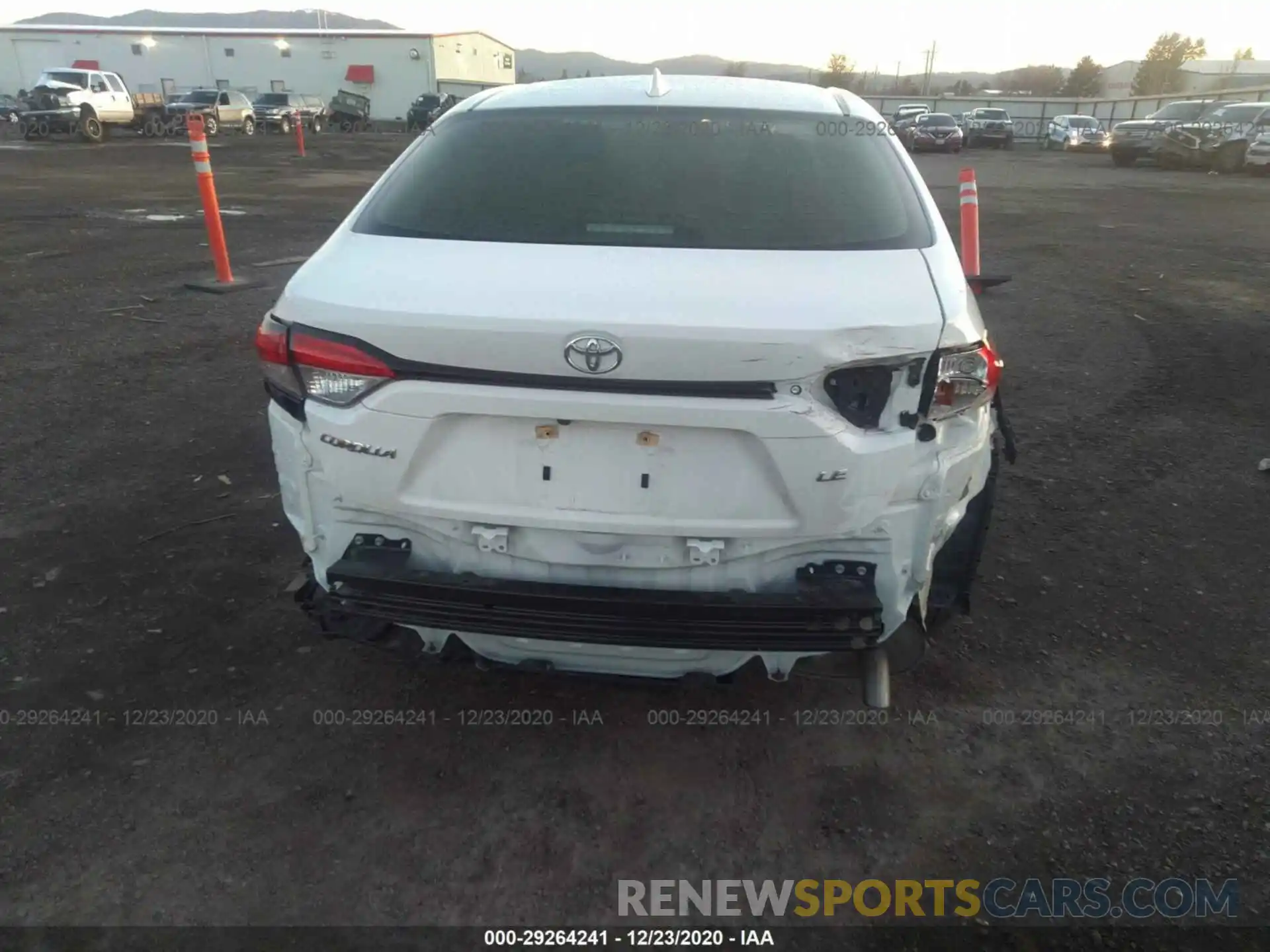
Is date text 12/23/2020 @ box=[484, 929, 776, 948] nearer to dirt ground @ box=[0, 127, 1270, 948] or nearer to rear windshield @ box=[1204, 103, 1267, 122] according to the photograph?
dirt ground @ box=[0, 127, 1270, 948]

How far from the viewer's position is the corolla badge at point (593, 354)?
2.02 m

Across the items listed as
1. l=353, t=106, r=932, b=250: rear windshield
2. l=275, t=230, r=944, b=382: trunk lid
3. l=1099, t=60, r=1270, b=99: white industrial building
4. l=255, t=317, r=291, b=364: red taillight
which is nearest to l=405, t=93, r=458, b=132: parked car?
l=353, t=106, r=932, b=250: rear windshield

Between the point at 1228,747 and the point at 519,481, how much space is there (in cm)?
224

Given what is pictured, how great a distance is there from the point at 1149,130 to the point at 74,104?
104 feet

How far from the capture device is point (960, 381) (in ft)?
7.11

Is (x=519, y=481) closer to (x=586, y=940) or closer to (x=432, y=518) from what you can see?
(x=432, y=518)

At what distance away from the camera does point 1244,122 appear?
71.4ft

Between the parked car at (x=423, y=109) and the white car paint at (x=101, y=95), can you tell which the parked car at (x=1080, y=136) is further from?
the white car paint at (x=101, y=95)

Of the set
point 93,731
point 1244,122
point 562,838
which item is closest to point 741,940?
point 562,838

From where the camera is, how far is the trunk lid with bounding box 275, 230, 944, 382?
2.01 meters

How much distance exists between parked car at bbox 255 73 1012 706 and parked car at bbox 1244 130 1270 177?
24.0 meters

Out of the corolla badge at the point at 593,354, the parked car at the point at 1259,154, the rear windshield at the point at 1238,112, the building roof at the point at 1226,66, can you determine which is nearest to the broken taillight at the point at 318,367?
the corolla badge at the point at 593,354

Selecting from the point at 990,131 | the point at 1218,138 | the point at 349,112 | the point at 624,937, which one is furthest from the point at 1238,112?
the point at 349,112

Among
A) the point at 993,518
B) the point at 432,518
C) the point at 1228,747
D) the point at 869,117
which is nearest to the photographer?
the point at 432,518
